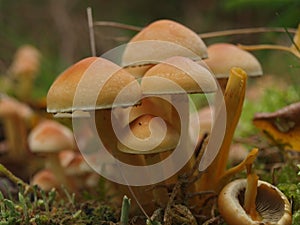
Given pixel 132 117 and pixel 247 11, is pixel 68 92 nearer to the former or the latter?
pixel 132 117

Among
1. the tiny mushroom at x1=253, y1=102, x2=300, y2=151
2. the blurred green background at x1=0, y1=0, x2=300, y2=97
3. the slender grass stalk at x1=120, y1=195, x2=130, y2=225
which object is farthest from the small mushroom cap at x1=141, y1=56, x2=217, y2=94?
the blurred green background at x1=0, y1=0, x2=300, y2=97

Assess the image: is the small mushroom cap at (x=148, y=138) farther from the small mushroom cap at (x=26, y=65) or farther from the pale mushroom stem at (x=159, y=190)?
the small mushroom cap at (x=26, y=65)

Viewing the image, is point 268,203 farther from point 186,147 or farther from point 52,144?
point 52,144

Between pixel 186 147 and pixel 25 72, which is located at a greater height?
pixel 186 147

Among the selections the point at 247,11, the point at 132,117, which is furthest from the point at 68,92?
the point at 247,11

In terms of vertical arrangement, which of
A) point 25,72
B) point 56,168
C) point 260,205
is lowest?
point 25,72

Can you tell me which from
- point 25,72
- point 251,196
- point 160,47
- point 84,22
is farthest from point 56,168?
point 84,22

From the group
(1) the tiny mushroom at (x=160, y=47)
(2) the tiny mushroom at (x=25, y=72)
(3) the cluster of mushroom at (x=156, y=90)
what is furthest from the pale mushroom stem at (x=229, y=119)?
(2) the tiny mushroom at (x=25, y=72)
